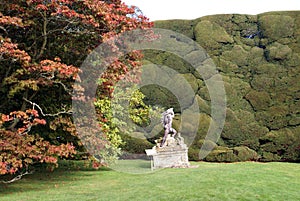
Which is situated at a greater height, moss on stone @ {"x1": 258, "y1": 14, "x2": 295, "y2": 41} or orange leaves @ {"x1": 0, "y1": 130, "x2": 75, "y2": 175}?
moss on stone @ {"x1": 258, "y1": 14, "x2": 295, "y2": 41}

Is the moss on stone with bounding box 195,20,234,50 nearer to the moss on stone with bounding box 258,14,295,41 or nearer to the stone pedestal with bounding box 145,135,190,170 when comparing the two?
the moss on stone with bounding box 258,14,295,41

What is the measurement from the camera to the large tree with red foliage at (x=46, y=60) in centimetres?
692

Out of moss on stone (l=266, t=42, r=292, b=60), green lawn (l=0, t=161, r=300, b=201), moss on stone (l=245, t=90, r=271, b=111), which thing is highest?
moss on stone (l=266, t=42, r=292, b=60)

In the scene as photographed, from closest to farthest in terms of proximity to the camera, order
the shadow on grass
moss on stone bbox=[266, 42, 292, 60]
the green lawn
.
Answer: the green lawn
the shadow on grass
moss on stone bbox=[266, 42, 292, 60]

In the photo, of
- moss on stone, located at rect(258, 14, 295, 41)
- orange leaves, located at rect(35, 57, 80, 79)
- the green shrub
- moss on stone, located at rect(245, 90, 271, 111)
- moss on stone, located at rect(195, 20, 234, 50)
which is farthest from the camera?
moss on stone, located at rect(195, 20, 234, 50)

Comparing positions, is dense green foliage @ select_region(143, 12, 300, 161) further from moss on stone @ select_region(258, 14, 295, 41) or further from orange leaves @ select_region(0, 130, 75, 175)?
orange leaves @ select_region(0, 130, 75, 175)

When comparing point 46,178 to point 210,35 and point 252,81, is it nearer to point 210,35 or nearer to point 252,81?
point 252,81

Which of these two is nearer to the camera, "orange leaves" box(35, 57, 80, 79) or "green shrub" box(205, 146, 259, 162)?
"orange leaves" box(35, 57, 80, 79)

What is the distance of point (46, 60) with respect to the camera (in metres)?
6.89

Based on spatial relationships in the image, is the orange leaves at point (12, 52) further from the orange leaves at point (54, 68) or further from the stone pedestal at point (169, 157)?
the stone pedestal at point (169, 157)

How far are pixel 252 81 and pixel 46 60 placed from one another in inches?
399

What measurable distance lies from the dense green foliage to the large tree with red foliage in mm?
6595

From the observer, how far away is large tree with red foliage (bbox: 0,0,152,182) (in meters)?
6.92

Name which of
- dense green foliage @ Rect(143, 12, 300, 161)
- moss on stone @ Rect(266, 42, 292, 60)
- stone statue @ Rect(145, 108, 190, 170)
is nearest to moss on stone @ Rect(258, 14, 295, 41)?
dense green foliage @ Rect(143, 12, 300, 161)
